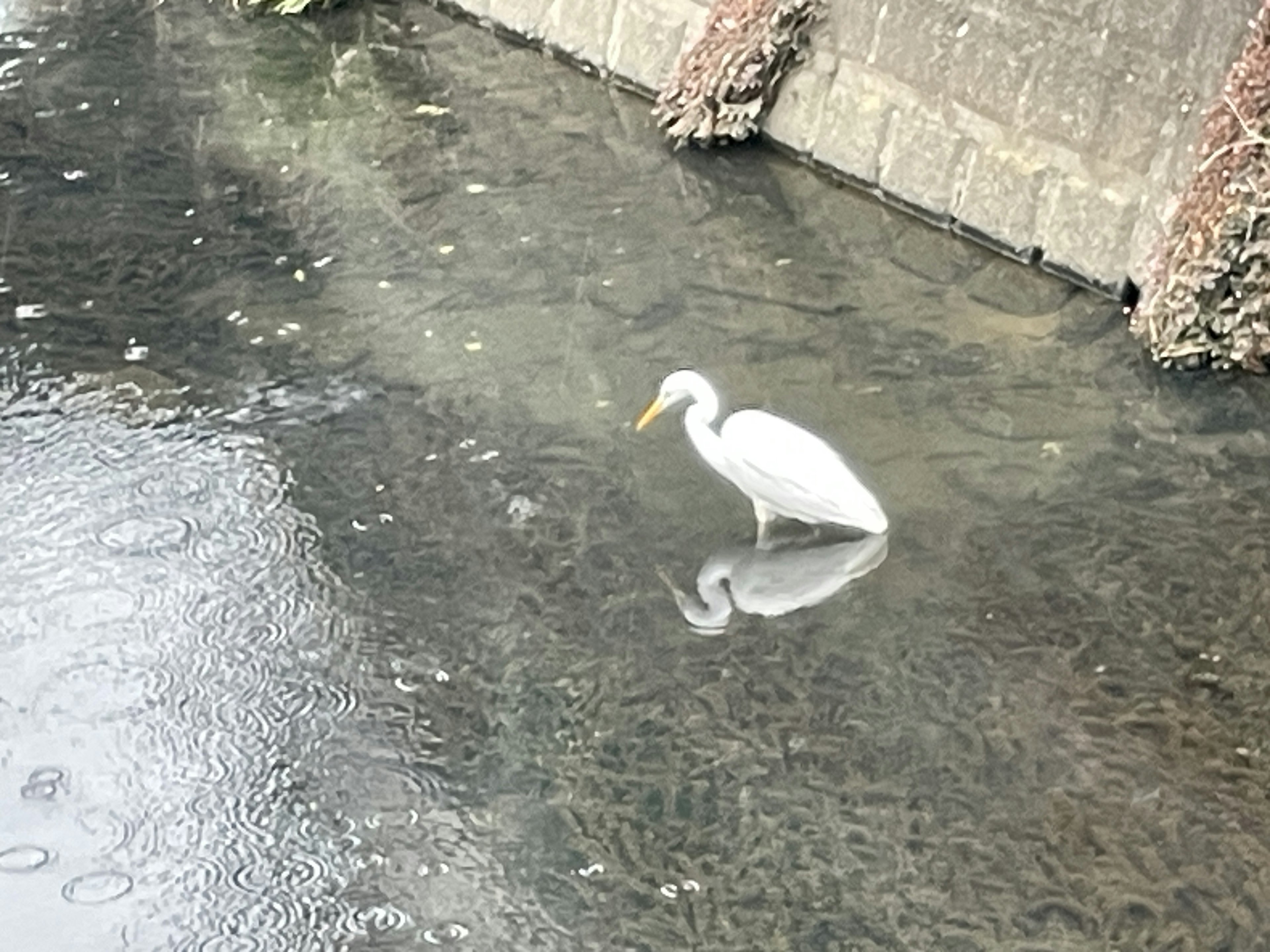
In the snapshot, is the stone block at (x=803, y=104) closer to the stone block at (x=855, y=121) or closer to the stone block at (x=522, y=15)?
the stone block at (x=855, y=121)

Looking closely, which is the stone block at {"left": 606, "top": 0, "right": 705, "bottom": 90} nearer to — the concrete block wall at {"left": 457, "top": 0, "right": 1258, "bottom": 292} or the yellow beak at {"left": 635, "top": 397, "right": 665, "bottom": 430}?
the concrete block wall at {"left": 457, "top": 0, "right": 1258, "bottom": 292}

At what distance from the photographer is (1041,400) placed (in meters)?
5.80

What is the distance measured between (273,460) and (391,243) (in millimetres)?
1510

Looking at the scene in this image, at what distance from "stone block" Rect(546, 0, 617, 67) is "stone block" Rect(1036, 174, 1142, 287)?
8.21ft

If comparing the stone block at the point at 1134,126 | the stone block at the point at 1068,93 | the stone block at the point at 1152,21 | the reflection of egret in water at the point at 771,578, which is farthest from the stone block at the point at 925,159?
the reflection of egret in water at the point at 771,578

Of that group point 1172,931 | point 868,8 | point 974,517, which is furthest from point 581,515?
point 868,8

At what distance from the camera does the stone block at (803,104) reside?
288 inches

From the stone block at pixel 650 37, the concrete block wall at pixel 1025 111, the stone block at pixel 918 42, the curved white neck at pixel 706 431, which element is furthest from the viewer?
the stone block at pixel 650 37

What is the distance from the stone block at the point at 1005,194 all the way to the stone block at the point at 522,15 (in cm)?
261

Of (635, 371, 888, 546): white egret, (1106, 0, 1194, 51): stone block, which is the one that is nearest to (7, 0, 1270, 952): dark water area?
(635, 371, 888, 546): white egret

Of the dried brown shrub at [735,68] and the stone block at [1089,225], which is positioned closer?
the stone block at [1089,225]

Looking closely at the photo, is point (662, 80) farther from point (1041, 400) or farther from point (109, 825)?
point (109, 825)

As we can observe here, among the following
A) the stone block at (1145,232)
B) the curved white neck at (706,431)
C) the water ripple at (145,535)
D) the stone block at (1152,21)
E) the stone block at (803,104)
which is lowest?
the water ripple at (145,535)

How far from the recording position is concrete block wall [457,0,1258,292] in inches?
243
